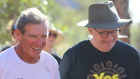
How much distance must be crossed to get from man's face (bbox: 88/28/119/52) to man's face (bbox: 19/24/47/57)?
103cm

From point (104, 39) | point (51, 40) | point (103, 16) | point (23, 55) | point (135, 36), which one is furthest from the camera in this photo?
point (135, 36)

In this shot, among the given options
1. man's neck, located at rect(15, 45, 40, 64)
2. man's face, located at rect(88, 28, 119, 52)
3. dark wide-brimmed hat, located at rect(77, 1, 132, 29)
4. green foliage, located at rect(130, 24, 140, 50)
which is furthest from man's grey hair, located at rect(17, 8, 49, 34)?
green foliage, located at rect(130, 24, 140, 50)

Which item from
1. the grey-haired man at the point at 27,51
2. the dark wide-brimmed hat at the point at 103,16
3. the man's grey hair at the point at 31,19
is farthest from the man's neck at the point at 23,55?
the dark wide-brimmed hat at the point at 103,16

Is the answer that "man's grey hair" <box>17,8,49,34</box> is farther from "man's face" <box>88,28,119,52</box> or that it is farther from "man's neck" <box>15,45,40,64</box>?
"man's face" <box>88,28,119,52</box>

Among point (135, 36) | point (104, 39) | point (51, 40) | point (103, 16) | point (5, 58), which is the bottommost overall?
point (5, 58)

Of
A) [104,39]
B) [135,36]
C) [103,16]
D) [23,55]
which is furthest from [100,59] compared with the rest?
[135,36]

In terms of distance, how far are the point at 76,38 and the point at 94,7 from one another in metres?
34.2

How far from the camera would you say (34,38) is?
5273 mm

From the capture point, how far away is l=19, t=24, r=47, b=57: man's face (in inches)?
207

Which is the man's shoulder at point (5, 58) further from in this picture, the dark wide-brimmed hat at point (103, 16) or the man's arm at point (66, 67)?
the dark wide-brimmed hat at point (103, 16)

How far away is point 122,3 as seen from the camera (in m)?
8.26

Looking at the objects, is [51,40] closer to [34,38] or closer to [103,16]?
[103,16]

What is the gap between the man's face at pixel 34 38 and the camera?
5.26 meters

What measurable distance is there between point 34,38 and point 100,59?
48.0 inches
